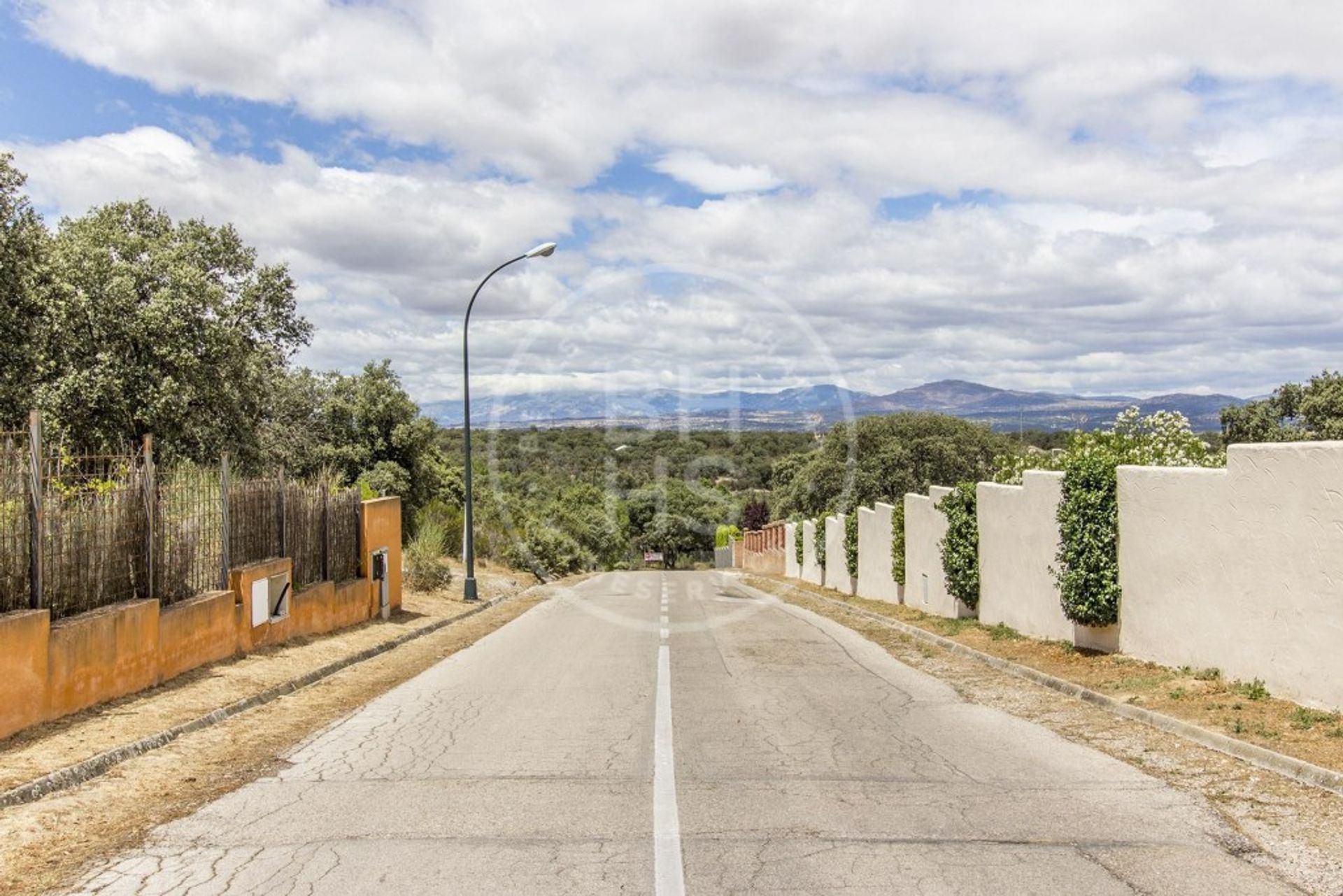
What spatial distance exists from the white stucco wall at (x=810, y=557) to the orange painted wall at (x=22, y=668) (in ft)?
111

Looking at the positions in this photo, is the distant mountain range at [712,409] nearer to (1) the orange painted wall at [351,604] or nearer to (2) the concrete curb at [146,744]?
(1) the orange painted wall at [351,604]

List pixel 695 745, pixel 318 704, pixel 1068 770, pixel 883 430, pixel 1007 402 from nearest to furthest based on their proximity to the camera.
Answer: pixel 1068 770 → pixel 695 745 → pixel 318 704 → pixel 1007 402 → pixel 883 430

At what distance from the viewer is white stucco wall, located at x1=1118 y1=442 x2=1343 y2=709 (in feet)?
29.9

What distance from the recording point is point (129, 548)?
10.8 meters

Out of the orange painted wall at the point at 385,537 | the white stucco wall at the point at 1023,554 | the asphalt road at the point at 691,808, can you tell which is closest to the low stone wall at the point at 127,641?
the asphalt road at the point at 691,808

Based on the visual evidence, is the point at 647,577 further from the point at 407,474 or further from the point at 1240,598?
the point at 1240,598

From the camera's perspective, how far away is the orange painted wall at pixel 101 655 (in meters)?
8.99

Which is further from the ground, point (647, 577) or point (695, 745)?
point (695, 745)

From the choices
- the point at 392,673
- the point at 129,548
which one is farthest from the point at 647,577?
the point at 129,548

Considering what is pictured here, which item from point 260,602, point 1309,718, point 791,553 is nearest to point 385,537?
point 260,602

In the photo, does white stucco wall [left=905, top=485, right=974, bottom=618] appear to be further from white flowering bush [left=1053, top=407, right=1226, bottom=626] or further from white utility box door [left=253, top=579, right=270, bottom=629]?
white utility box door [left=253, top=579, right=270, bottom=629]

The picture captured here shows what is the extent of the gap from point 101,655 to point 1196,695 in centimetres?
1023

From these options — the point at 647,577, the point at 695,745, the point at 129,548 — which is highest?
the point at 129,548

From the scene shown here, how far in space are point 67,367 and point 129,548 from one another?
481 inches
